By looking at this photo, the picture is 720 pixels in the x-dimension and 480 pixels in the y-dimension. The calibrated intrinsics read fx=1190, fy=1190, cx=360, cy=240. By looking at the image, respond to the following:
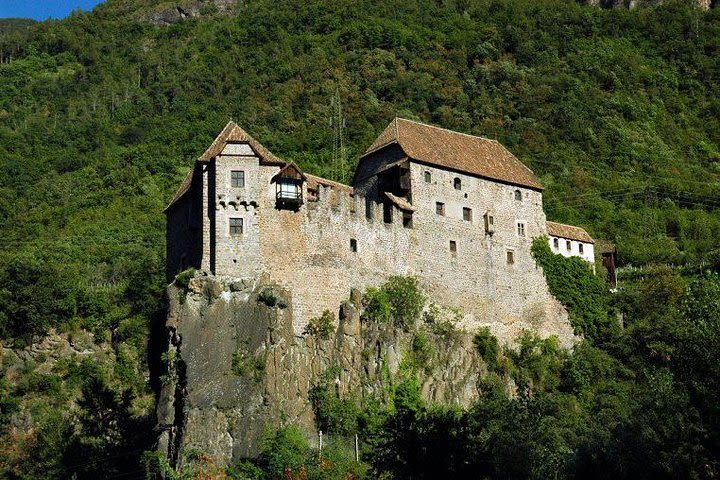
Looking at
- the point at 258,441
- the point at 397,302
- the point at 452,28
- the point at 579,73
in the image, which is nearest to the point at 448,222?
the point at 397,302

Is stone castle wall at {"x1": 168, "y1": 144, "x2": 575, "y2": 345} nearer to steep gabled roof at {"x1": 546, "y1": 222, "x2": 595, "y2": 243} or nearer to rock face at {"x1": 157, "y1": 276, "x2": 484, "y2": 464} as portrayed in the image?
rock face at {"x1": 157, "y1": 276, "x2": 484, "y2": 464}

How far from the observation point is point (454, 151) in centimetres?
6569

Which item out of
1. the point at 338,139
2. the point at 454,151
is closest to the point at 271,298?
the point at 454,151

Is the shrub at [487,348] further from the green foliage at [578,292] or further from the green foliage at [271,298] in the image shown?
the green foliage at [271,298]

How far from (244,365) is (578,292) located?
21.6 m

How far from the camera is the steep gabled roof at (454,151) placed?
209ft

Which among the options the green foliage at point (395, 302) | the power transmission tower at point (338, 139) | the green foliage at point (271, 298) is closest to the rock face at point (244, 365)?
the green foliage at point (271, 298)

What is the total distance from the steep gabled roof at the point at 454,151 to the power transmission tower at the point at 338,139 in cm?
2003

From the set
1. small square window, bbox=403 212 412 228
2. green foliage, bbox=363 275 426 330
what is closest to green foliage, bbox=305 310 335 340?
green foliage, bbox=363 275 426 330

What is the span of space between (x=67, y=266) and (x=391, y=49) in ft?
148

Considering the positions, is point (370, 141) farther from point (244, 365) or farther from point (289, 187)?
point (244, 365)

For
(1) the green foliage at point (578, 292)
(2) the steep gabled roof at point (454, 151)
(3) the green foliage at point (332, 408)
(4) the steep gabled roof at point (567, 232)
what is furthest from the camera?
(4) the steep gabled roof at point (567, 232)

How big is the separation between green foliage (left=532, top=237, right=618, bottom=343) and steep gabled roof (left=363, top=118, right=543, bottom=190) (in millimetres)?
4250

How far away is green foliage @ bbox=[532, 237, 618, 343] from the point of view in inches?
2581
